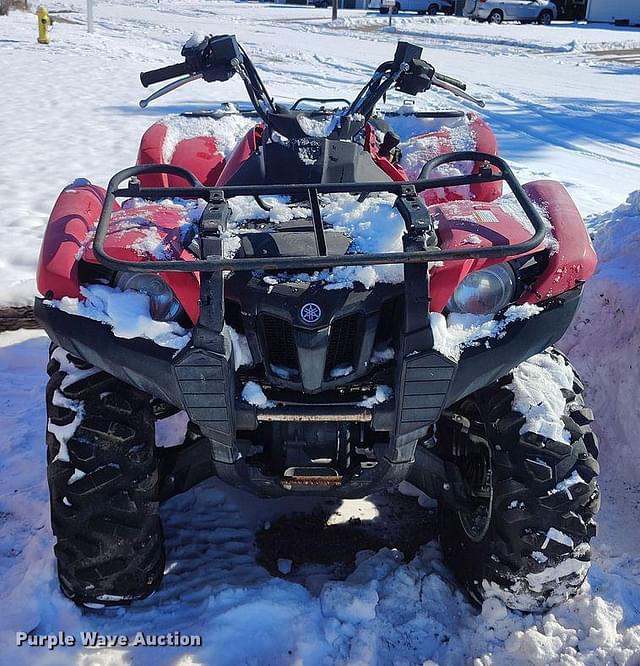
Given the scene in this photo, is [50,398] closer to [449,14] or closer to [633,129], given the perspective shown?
[633,129]

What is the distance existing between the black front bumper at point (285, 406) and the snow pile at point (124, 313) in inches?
0.7

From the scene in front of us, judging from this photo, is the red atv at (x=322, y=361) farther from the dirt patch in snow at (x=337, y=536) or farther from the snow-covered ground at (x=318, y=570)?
the dirt patch in snow at (x=337, y=536)

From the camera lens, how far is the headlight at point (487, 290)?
82.3 inches

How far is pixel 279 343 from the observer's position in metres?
1.96

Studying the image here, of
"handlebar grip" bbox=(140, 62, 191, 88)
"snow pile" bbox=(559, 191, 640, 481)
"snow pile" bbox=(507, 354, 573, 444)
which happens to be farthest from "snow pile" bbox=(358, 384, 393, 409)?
"handlebar grip" bbox=(140, 62, 191, 88)

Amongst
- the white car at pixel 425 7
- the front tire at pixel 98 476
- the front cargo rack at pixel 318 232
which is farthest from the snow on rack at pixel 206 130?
the white car at pixel 425 7

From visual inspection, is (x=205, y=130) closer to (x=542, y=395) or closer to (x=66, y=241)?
(x=66, y=241)

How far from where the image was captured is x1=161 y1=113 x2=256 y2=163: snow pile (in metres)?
3.59

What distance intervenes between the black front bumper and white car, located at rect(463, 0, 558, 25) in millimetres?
26874

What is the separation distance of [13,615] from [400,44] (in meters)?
2.50

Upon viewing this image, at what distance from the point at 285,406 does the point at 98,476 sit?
24.1 inches

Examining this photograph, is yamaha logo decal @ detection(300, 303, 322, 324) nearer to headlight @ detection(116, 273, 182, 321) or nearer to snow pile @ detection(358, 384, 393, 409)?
snow pile @ detection(358, 384, 393, 409)

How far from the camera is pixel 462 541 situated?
8.18 feet

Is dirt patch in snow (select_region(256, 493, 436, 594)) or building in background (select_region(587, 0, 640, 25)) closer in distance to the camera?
dirt patch in snow (select_region(256, 493, 436, 594))
